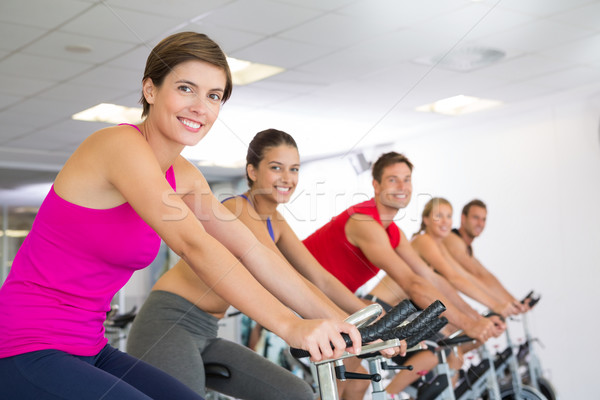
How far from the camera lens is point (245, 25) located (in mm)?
3674

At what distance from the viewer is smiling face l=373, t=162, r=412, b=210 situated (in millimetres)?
2836

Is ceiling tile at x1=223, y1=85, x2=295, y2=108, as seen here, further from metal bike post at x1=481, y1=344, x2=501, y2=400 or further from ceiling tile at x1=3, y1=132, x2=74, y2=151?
metal bike post at x1=481, y1=344, x2=501, y2=400

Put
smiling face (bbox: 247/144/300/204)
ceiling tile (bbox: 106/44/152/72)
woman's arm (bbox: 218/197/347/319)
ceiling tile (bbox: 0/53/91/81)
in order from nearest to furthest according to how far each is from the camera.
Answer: woman's arm (bbox: 218/197/347/319)
smiling face (bbox: 247/144/300/204)
ceiling tile (bbox: 106/44/152/72)
ceiling tile (bbox: 0/53/91/81)

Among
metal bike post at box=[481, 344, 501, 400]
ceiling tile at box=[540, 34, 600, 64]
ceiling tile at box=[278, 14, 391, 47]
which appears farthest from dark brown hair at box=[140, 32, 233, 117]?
ceiling tile at box=[540, 34, 600, 64]

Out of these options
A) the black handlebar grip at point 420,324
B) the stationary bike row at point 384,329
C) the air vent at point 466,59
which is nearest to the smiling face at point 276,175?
the stationary bike row at point 384,329

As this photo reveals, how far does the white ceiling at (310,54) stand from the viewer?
11.5 feet

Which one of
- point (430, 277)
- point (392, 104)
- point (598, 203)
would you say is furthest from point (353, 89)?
point (430, 277)

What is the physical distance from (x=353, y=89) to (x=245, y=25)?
1.60 metres

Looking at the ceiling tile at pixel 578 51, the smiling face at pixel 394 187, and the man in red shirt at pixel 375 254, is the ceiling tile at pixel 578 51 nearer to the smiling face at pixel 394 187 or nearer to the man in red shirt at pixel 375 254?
the smiling face at pixel 394 187

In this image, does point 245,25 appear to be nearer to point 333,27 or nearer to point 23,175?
point 333,27

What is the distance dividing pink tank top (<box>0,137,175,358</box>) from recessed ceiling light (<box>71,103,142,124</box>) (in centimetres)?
451

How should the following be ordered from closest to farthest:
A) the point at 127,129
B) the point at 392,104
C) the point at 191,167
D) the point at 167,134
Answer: the point at 127,129 → the point at 167,134 → the point at 191,167 → the point at 392,104

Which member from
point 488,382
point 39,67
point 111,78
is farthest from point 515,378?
point 39,67

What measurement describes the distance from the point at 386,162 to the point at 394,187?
0.16m
